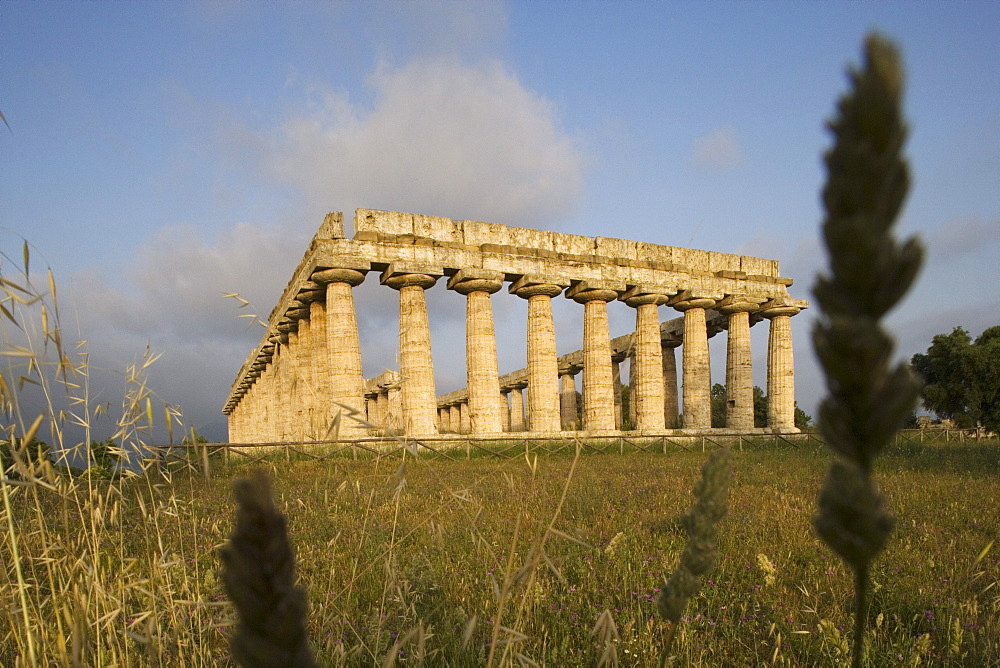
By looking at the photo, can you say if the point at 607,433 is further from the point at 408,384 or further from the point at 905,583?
the point at 905,583

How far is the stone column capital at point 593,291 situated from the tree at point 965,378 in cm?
2284

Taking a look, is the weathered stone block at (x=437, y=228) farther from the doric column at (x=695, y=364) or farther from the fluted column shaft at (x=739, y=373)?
the fluted column shaft at (x=739, y=373)

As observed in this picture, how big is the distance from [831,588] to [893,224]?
5159 mm

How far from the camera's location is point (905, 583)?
186 inches

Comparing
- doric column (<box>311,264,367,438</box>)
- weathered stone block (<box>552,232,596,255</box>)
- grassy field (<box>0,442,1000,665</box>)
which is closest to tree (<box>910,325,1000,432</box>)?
weathered stone block (<box>552,232,596,255</box>)

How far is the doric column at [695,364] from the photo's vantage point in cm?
2803

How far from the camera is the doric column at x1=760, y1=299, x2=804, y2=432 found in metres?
28.9

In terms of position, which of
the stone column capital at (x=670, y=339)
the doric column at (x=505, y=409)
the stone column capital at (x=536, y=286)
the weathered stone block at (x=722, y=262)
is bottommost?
the doric column at (x=505, y=409)

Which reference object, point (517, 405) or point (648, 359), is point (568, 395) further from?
point (648, 359)

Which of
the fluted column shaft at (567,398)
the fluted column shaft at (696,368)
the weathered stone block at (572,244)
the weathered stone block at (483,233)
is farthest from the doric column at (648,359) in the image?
the fluted column shaft at (567,398)

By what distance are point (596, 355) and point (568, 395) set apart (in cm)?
1598

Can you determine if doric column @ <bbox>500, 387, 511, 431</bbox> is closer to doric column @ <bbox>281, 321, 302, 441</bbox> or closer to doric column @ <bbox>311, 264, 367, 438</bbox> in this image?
doric column @ <bbox>281, 321, 302, 441</bbox>

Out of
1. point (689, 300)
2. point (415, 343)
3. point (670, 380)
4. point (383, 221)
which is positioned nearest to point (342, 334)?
point (415, 343)

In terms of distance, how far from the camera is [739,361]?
29.3m
